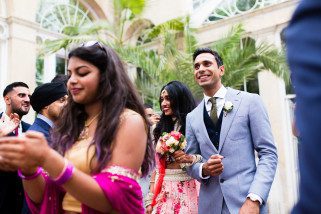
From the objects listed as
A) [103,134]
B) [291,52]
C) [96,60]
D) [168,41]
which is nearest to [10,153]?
[103,134]

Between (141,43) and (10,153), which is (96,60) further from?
(141,43)

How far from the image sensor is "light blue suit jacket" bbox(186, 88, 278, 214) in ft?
8.31

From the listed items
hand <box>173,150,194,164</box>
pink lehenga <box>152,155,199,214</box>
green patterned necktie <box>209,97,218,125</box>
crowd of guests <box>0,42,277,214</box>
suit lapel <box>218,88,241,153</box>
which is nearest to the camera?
crowd of guests <box>0,42,277,214</box>

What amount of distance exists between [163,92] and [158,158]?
779 millimetres

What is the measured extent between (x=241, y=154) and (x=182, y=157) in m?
0.57

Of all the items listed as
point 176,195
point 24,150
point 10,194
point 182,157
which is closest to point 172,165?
point 176,195

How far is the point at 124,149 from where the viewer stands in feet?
5.33

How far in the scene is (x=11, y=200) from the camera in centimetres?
312

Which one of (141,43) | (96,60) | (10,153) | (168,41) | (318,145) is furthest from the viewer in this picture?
(141,43)

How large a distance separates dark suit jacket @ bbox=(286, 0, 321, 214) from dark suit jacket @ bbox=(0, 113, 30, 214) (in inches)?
115

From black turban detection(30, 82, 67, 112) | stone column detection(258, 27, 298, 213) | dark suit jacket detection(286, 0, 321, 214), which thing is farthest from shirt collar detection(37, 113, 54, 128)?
stone column detection(258, 27, 298, 213)

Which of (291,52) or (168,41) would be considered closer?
(291,52)

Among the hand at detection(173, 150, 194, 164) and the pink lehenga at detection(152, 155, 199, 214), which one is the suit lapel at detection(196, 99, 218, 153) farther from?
the pink lehenga at detection(152, 155, 199, 214)

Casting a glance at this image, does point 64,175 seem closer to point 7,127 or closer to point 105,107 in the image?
point 105,107
